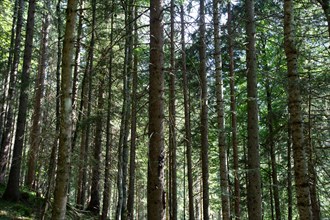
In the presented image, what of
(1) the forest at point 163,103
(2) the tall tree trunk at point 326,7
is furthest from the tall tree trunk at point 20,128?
(2) the tall tree trunk at point 326,7

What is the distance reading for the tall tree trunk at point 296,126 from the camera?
5.39m

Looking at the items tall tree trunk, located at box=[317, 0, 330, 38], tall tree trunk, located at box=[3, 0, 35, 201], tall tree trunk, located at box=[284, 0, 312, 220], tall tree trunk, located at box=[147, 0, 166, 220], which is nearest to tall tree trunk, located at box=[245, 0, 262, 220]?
tall tree trunk, located at box=[317, 0, 330, 38]

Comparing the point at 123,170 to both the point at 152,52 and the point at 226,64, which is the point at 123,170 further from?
Answer: the point at 226,64

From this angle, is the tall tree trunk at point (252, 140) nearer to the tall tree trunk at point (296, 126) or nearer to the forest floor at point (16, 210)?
the tall tree trunk at point (296, 126)

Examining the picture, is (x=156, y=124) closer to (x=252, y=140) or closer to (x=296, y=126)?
(x=296, y=126)

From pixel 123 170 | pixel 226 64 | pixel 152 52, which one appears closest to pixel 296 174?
pixel 152 52

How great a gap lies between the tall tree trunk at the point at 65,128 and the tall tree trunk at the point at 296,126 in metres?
3.86

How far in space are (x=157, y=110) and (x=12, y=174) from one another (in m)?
8.17

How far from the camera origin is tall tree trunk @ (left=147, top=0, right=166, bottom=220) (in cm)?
496

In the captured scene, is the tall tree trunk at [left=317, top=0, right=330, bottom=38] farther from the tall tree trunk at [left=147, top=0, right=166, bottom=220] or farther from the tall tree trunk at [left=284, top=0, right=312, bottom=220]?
the tall tree trunk at [left=147, top=0, right=166, bottom=220]

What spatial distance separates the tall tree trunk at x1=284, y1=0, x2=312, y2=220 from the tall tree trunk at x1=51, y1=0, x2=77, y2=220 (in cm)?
386

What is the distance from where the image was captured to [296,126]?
5.68m

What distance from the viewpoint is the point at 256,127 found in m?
8.84

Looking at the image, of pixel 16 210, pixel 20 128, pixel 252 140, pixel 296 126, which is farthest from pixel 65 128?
pixel 20 128
